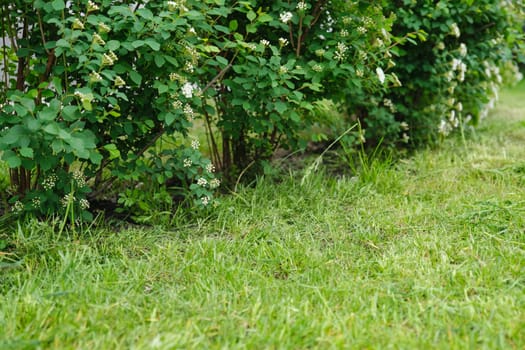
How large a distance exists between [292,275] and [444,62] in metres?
2.34

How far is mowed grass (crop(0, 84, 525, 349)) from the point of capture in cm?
174

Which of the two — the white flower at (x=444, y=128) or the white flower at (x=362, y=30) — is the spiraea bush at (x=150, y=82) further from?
the white flower at (x=444, y=128)

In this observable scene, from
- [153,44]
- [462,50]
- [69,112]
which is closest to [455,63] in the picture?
[462,50]

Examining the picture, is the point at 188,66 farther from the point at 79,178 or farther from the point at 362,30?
the point at 362,30

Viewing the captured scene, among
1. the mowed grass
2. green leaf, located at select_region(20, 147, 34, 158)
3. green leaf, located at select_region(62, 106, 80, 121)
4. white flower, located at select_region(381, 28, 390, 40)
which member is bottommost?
the mowed grass

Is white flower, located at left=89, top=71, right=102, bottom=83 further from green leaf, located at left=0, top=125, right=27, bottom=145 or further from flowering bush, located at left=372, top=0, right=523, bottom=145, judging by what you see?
flowering bush, located at left=372, top=0, right=523, bottom=145

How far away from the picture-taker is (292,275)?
2180 millimetres

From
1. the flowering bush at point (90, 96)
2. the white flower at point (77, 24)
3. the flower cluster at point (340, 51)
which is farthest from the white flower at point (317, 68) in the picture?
the white flower at point (77, 24)

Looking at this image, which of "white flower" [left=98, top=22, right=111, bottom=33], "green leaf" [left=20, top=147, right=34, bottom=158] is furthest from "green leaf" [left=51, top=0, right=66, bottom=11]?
"green leaf" [left=20, top=147, right=34, bottom=158]

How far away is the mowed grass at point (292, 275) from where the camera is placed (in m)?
1.74

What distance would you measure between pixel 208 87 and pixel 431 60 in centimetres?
181

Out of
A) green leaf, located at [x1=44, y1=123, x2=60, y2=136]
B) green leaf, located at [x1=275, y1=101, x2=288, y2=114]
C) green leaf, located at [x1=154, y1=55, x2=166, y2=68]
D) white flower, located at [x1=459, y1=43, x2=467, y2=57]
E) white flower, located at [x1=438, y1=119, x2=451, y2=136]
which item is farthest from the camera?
white flower, located at [x1=438, y1=119, x2=451, y2=136]

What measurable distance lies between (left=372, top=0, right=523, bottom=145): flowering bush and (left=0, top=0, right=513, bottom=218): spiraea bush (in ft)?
0.15

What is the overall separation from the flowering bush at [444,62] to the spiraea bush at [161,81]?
5cm
